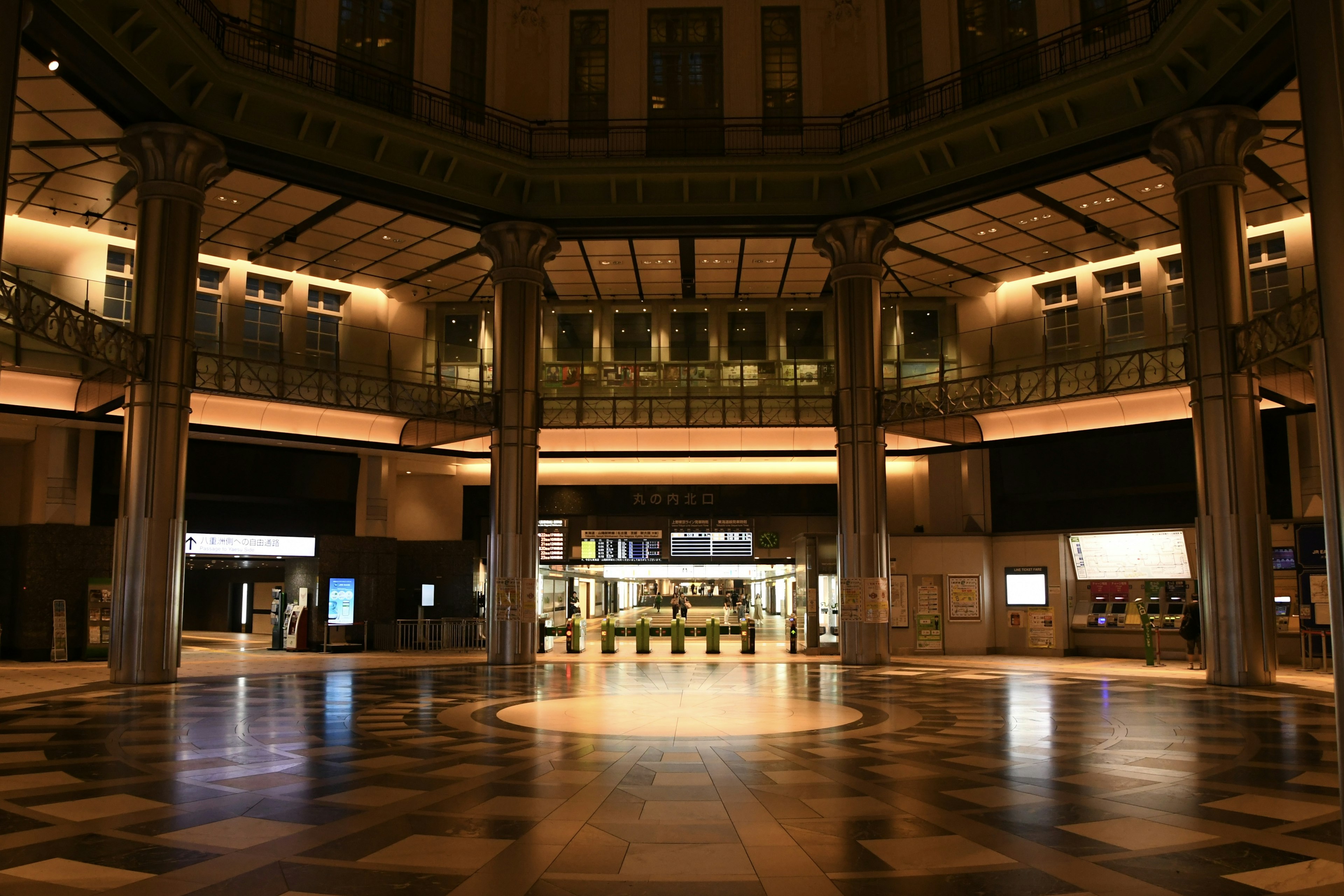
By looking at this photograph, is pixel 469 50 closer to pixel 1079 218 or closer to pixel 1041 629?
pixel 1079 218

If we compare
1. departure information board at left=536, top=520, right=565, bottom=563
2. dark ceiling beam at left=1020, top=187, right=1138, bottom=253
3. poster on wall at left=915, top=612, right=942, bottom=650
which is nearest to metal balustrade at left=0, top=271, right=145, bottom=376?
departure information board at left=536, top=520, right=565, bottom=563

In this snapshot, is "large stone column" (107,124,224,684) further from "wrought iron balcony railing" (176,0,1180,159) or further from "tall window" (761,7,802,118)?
"tall window" (761,7,802,118)

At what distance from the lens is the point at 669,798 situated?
841 centimetres

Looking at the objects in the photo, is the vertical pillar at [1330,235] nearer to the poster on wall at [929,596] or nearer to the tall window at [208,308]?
the poster on wall at [929,596]

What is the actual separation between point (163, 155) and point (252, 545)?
41.0ft

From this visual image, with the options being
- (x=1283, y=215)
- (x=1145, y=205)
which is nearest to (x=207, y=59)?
(x=1145, y=205)

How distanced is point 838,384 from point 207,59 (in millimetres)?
16009

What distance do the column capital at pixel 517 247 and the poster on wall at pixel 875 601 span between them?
11.6 meters

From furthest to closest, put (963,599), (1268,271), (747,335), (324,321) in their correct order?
(747,335), (324,321), (963,599), (1268,271)

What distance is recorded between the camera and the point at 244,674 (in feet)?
68.3

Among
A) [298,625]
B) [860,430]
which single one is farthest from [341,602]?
[860,430]

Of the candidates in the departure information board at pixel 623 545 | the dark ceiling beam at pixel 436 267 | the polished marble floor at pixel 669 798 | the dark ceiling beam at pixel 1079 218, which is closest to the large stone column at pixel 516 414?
the dark ceiling beam at pixel 436 267

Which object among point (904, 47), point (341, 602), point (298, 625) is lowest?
point (298, 625)

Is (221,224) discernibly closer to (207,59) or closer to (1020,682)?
(207,59)
